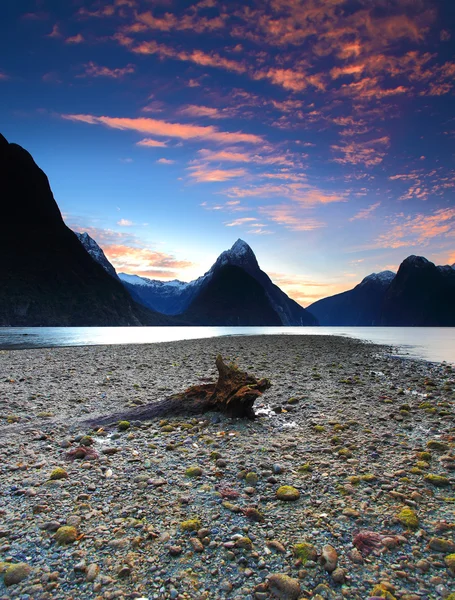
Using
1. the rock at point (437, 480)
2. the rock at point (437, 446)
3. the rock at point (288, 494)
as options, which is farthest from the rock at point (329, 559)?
the rock at point (437, 446)

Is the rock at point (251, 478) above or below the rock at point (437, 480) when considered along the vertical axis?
below

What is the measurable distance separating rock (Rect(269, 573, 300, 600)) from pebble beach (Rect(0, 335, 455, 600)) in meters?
0.01

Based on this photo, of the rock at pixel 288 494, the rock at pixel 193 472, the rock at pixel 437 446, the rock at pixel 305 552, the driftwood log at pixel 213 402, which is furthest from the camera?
the driftwood log at pixel 213 402

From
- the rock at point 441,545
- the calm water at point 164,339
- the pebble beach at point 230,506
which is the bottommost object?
the calm water at point 164,339

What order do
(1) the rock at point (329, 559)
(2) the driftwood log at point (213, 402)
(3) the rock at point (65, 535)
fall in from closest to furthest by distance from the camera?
1. (1) the rock at point (329, 559)
2. (3) the rock at point (65, 535)
3. (2) the driftwood log at point (213, 402)

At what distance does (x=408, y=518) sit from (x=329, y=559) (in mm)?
1608

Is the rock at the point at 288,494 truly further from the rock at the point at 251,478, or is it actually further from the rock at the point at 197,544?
the rock at the point at 197,544

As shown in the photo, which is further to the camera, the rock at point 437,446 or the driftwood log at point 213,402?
the driftwood log at point 213,402

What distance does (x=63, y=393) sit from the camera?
47.1ft

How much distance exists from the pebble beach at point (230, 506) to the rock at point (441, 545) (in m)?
0.01

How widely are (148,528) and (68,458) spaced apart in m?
3.47

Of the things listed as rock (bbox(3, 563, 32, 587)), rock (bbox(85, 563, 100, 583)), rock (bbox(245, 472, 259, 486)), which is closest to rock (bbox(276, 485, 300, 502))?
rock (bbox(245, 472, 259, 486))

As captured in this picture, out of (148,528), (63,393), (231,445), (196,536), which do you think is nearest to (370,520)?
(196,536)

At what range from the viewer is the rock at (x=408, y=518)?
4.89 m
